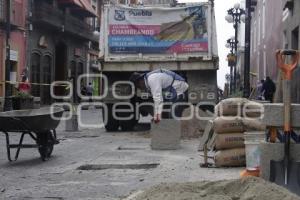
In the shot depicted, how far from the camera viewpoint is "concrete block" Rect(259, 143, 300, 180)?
23.3 ft

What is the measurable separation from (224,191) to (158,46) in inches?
451

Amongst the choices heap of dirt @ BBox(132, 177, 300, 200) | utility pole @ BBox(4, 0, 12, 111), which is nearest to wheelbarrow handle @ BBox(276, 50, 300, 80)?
heap of dirt @ BBox(132, 177, 300, 200)

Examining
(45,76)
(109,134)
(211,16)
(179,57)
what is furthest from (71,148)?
(45,76)

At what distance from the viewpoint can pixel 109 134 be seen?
17047 millimetres

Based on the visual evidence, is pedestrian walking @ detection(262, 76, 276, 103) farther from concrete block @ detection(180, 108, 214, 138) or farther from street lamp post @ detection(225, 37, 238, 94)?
street lamp post @ detection(225, 37, 238, 94)

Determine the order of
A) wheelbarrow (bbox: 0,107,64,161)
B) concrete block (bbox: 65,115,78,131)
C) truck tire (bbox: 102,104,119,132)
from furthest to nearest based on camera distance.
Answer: concrete block (bbox: 65,115,78,131)
truck tire (bbox: 102,104,119,132)
wheelbarrow (bbox: 0,107,64,161)

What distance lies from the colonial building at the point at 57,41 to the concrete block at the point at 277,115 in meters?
31.0

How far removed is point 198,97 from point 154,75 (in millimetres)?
3919

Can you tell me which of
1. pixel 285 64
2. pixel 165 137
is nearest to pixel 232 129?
pixel 165 137

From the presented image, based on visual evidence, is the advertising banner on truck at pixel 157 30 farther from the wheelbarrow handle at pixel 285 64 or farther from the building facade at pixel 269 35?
the wheelbarrow handle at pixel 285 64

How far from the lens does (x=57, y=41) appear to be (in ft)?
141

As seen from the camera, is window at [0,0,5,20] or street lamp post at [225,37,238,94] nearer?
window at [0,0,5,20]

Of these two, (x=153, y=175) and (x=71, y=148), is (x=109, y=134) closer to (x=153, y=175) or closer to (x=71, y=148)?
(x=71, y=148)

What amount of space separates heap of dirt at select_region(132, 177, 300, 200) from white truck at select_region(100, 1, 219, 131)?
10774mm
